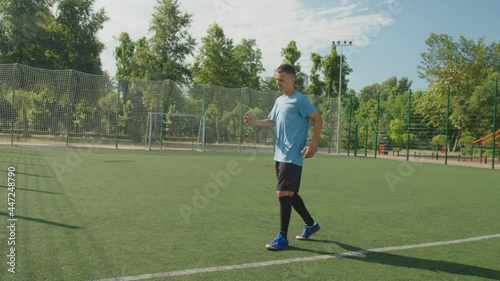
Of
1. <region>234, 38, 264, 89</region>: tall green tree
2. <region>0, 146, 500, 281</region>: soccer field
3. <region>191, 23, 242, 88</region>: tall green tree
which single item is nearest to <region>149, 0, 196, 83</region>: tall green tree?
<region>191, 23, 242, 88</region>: tall green tree

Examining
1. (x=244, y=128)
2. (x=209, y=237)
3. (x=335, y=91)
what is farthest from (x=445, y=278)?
(x=335, y=91)

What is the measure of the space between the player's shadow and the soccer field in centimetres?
1

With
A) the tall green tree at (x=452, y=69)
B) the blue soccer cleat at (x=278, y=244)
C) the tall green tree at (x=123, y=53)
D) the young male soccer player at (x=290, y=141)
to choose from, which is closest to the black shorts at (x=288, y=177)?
the young male soccer player at (x=290, y=141)

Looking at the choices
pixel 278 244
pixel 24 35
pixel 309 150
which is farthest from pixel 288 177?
pixel 24 35

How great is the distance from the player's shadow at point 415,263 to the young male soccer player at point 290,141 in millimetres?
397

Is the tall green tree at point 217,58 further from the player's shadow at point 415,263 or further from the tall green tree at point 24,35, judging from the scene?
the player's shadow at point 415,263

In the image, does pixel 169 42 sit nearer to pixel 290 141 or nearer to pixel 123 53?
pixel 123 53

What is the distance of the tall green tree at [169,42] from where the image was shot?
39344 millimetres

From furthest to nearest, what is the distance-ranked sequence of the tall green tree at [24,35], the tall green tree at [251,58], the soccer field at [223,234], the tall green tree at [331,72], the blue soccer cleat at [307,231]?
the tall green tree at [251,58], the tall green tree at [331,72], the tall green tree at [24,35], the blue soccer cleat at [307,231], the soccer field at [223,234]

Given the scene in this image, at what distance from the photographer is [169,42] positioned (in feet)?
131

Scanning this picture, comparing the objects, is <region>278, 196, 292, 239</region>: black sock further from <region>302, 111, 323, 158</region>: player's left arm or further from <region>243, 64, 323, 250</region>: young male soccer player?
<region>302, 111, 323, 158</region>: player's left arm

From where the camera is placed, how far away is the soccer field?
3.29m

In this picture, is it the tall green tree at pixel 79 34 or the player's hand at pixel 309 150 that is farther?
the tall green tree at pixel 79 34

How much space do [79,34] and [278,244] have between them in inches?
1444
